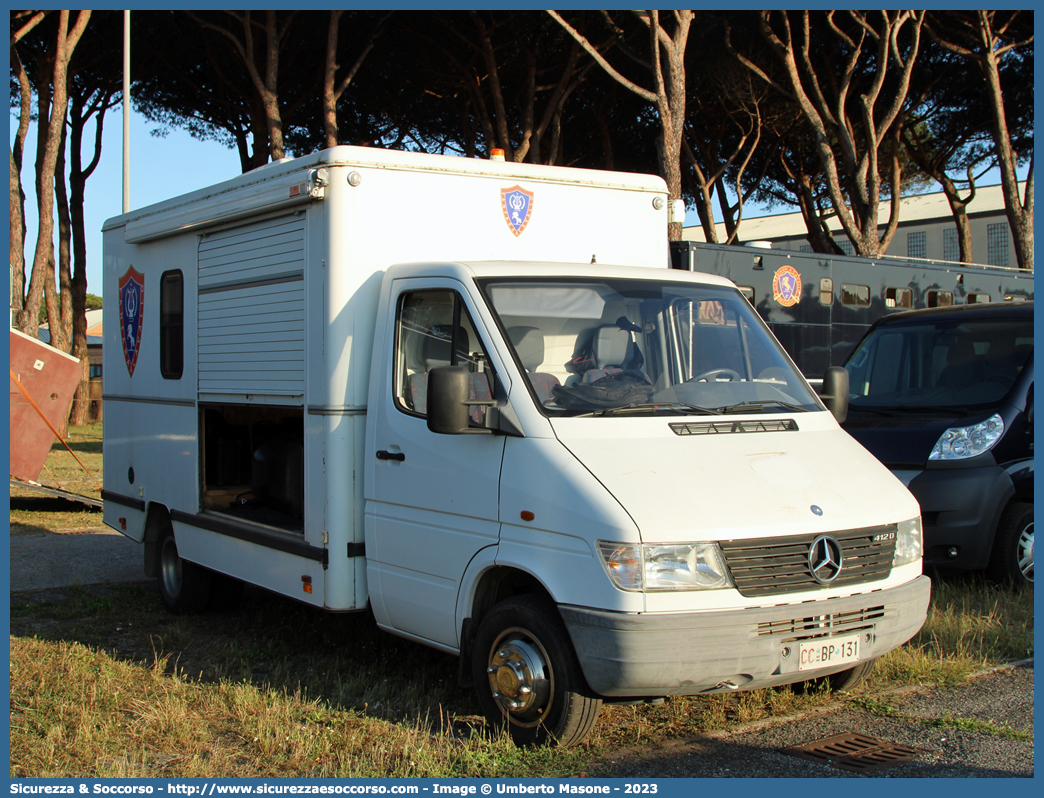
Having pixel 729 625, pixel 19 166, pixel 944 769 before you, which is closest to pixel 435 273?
pixel 729 625

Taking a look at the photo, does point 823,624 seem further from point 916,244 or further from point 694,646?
point 916,244

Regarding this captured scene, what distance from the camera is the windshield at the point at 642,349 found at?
492 centimetres

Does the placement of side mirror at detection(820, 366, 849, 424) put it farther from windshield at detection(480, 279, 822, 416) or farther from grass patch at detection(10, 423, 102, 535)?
grass patch at detection(10, 423, 102, 535)

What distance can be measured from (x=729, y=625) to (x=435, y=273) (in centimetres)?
225

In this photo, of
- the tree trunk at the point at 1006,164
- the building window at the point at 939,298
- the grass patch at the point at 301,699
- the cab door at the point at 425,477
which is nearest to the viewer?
the grass patch at the point at 301,699

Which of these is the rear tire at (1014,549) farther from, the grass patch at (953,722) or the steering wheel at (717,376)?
the steering wheel at (717,376)

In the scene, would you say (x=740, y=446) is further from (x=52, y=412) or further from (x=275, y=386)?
(x=52, y=412)

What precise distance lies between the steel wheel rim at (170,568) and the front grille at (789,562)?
4.50m

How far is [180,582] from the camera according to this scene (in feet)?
24.1

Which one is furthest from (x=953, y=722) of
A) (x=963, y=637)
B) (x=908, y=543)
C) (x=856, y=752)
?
(x=963, y=637)

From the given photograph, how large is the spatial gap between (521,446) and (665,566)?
2.82 ft

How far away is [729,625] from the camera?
4.20 m

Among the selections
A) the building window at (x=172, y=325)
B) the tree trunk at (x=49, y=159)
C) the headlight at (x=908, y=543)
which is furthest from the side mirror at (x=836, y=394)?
the tree trunk at (x=49, y=159)

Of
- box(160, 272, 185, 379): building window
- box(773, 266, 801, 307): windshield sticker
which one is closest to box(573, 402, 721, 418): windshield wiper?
box(160, 272, 185, 379): building window
